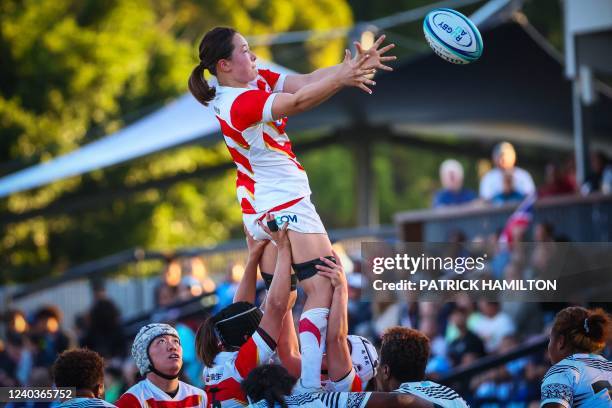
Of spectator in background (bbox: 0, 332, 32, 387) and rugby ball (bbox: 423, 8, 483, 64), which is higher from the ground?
rugby ball (bbox: 423, 8, 483, 64)

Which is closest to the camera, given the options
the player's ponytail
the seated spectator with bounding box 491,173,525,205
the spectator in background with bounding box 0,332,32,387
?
the player's ponytail

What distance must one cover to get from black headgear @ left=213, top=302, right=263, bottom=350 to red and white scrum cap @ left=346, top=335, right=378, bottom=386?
0.59 metres

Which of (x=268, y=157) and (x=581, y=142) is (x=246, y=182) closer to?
(x=268, y=157)

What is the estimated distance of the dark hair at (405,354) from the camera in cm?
651

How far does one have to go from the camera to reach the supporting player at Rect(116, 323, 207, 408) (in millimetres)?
6891

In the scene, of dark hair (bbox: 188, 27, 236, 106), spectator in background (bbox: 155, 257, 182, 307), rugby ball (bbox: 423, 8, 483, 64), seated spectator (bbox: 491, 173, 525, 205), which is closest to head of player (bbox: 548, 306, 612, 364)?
rugby ball (bbox: 423, 8, 483, 64)

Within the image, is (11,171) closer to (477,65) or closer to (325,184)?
(477,65)

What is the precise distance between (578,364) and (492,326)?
4.70m

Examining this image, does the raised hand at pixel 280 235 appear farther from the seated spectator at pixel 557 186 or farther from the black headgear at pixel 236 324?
the seated spectator at pixel 557 186

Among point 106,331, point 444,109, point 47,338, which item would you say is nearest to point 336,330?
point 47,338

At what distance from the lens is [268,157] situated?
277 inches

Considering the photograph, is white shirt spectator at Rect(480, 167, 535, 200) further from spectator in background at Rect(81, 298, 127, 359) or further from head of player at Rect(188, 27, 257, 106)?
head of player at Rect(188, 27, 257, 106)

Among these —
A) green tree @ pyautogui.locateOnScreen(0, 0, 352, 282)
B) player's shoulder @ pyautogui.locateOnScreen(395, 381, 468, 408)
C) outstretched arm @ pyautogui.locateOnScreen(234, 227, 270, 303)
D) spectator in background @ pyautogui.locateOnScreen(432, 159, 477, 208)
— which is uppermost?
green tree @ pyautogui.locateOnScreen(0, 0, 352, 282)

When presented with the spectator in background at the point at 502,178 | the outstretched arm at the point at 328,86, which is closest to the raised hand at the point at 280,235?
the outstretched arm at the point at 328,86
